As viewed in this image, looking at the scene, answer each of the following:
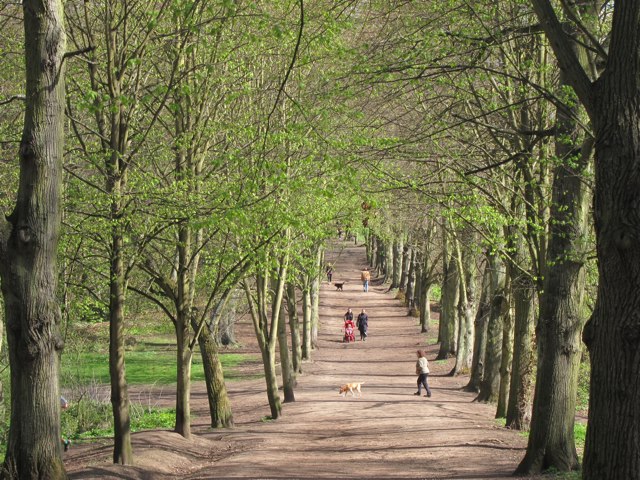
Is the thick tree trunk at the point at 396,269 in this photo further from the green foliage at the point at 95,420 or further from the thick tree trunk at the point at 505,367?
the thick tree trunk at the point at 505,367

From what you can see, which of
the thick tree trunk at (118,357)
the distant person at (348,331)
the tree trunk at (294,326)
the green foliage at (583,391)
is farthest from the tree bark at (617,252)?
the distant person at (348,331)

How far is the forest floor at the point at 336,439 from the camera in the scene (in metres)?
12.6

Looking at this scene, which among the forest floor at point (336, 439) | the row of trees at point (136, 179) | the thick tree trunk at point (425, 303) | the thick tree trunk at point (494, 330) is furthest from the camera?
the thick tree trunk at point (425, 303)

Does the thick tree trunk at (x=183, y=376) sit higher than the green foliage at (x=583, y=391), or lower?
higher

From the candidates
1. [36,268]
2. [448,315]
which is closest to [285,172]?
[36,268]

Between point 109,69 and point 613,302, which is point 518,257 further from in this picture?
point 613,302

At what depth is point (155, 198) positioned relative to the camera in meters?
12.0

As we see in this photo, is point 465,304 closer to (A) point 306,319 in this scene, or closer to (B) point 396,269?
(A) point 306,319

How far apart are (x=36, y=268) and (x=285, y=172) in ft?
23.7

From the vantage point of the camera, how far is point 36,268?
788 cm

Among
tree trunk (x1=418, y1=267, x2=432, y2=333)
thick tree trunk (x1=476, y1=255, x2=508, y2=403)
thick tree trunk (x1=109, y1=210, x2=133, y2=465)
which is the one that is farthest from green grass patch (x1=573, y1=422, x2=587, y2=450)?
tree trunk (x1=418, y1=267, x2=432, y2=333)

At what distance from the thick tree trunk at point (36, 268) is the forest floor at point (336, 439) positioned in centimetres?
314

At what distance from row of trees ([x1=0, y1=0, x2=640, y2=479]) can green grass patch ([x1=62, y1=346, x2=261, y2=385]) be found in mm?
11375

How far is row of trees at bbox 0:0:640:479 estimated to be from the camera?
6.83 m
